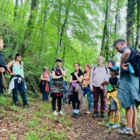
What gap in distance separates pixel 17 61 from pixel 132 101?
13.8 feet

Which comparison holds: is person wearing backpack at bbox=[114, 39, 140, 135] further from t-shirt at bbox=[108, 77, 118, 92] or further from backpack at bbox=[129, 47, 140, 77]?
t-shirt at bbox=[108, 77, 118, 92]

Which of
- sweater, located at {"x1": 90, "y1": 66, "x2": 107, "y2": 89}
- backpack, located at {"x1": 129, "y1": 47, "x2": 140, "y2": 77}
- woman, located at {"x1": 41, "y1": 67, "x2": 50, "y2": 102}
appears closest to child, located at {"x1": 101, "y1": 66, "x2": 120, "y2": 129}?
sweater, located at {"x1": 90, "y1": 66, "x2": 107, "y2": 89}

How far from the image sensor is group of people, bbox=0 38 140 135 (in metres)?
3.75

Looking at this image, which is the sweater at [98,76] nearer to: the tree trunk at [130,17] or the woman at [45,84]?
the tree trunk at [130,17]

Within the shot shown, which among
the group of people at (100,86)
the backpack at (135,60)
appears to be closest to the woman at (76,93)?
the group of people at (100,86)

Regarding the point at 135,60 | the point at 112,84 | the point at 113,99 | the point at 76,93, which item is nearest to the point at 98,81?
the point at 76,93

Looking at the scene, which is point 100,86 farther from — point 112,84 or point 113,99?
point 113,99

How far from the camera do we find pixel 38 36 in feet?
33.0

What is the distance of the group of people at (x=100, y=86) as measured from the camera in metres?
3.75

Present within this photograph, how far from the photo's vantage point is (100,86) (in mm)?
5387

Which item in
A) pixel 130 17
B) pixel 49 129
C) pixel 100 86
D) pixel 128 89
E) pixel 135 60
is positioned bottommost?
pixel 49 129

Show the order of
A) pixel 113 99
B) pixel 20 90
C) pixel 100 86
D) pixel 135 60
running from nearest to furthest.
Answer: pixel 135 60
pixel 113 99
pixel 100 86
pixel 20 90

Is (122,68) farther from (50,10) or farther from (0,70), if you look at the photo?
(50,10)

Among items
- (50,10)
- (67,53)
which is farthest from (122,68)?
(67,53)
